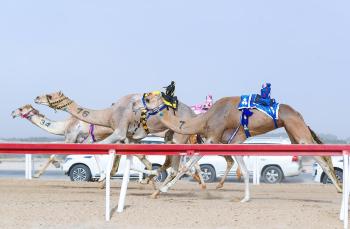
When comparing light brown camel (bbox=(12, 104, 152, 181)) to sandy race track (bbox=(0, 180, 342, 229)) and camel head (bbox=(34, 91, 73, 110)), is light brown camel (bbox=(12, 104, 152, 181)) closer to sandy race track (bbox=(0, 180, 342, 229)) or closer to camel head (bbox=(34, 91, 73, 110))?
camel head (bbox=(34, 91, 73, 110))

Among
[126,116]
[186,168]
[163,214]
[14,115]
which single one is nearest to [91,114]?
[126,116]

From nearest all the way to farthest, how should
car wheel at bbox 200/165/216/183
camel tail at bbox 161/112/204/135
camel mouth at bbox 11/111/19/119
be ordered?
camel tail at bbox 161/112/204/135 < camel mouth at bbox 11/111/19/119 < car wheel at bbox 200/165/216/183

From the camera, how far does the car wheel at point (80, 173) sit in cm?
2548

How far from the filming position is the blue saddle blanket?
1516 cm

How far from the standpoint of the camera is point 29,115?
75.5ft

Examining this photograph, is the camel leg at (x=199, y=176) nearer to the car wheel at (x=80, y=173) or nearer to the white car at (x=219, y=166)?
the white car at (x=219, y=166)

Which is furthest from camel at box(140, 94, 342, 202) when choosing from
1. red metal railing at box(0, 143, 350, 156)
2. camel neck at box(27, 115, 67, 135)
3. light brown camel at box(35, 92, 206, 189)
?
camel neck at box(27, 115, 67, 135)

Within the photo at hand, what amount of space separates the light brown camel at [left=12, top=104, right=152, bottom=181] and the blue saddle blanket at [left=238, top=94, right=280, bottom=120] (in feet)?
19.2

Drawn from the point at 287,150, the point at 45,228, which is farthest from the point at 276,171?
the point at 45,228

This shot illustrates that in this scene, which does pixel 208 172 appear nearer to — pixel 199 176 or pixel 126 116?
pixel 199 176

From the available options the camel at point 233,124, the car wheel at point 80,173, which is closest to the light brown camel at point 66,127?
the car wheel at point 80,173

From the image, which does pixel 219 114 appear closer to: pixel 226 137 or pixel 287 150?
pixel 226 137

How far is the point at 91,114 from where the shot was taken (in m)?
18.4

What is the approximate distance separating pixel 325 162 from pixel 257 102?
5.54 ft
